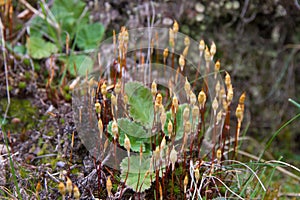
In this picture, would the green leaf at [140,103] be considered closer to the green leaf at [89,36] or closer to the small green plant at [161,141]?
the small green plant at [161,141]

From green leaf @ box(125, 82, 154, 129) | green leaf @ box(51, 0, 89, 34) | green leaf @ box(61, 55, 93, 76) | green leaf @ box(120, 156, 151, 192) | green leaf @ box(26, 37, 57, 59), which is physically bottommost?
green leaf @ box(120, 156, 151, 192)

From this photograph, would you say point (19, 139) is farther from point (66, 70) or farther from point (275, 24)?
point (275, 24)

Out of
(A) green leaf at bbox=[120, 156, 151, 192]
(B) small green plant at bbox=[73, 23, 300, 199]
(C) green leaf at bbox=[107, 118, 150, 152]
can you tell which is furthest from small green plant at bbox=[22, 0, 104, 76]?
(A) green leaf at bbox=[120, 156, 151, 192]

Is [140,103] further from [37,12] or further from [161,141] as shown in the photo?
[37,12]

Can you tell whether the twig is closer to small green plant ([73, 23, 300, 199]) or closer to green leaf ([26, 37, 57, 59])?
green leaf ([26, 37, 57, 59])

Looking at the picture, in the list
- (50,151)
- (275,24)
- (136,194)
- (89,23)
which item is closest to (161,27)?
(89,23)

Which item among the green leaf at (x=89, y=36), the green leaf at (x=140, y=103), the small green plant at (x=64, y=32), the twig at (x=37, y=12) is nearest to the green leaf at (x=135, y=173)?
the green leaf at (x=140, y=103)
